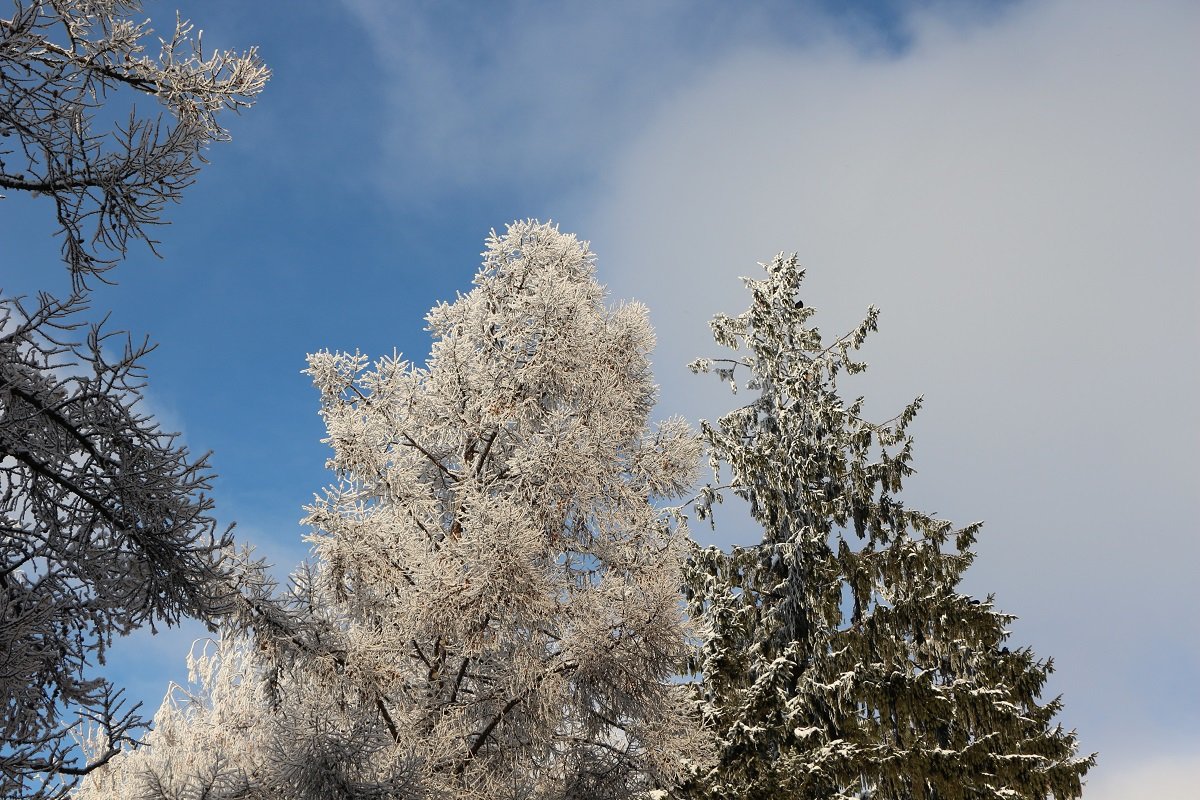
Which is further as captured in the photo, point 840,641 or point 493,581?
point 840,641

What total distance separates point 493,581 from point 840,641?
6.93 m

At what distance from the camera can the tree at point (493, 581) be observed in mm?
9195

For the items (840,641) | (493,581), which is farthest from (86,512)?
(840,641)

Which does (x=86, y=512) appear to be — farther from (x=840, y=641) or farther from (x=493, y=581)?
(x=840, y=641)

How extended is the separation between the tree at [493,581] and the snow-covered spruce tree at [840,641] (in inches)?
119

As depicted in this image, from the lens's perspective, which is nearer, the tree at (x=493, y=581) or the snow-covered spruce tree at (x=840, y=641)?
the tree at (x=493, y=581)

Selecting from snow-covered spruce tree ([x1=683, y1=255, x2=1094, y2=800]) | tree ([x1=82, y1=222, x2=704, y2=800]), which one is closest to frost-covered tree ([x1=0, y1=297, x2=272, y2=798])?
tree ([x1=82, y1=222, x2=704, y2=800])

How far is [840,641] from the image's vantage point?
14.1 m

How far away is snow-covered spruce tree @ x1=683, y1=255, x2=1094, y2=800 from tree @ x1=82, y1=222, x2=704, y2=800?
3.02 meters

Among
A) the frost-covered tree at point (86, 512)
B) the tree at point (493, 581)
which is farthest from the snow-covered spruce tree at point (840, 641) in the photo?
the frost-covered tree at point (86, 512)

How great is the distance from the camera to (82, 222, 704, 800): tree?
30.2 feet

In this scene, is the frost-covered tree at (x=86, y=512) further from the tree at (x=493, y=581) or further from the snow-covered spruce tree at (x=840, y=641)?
the snow-covered spruce tree at (x=840, y=641)

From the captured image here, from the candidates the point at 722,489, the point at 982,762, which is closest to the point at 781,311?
the point at 722,489

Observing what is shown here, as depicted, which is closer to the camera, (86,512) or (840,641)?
(86,512)
